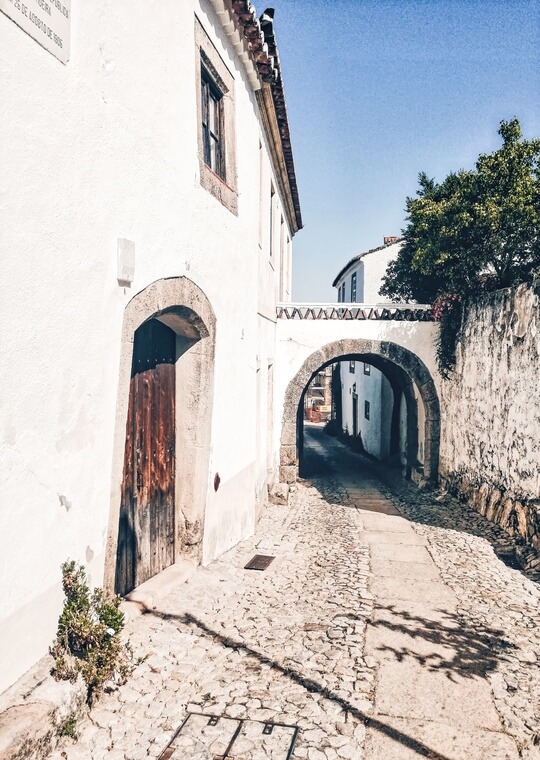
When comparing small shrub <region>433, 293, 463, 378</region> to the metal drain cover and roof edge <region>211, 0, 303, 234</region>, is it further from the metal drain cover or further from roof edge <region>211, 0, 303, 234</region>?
the metal drain cover

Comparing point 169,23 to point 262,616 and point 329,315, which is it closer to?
point 262,616

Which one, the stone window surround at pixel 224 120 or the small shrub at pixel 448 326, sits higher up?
the stone window surround at pixel 224 120

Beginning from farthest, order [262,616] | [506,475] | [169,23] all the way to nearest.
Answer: [506,475], [262,616], [169,23]

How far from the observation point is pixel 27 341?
9.55 feet

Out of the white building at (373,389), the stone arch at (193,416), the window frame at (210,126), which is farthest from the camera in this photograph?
the white building at (373,389)

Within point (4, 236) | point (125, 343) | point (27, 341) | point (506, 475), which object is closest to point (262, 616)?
point (125, 343)

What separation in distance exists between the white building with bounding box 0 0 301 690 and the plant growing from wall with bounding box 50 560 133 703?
11 centimetres

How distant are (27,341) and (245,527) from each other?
5.60m

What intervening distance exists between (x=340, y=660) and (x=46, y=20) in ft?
16.4

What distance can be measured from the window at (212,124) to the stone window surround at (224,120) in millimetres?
47

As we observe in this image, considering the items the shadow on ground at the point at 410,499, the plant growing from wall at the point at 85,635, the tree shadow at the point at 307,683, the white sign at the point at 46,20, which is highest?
the white sign at the point at 46,20

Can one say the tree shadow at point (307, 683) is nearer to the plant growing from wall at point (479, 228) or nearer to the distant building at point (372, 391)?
the plant growing from wall at point (479, 228)

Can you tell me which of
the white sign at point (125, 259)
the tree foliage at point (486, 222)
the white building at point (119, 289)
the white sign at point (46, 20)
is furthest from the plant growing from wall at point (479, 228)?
the white sign at point (46, 20)

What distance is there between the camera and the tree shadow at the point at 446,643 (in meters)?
4.42
